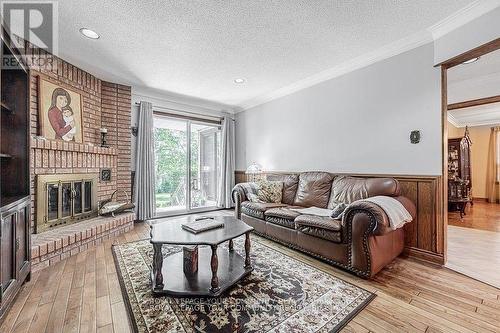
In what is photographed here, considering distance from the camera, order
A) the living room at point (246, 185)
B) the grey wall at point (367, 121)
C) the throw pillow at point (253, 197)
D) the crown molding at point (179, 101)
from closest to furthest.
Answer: the living room at point (246, 185) < the grey wall at point (367, 121) < the throw pillow at point (253, 197) < the crown molding at point (179, 101)

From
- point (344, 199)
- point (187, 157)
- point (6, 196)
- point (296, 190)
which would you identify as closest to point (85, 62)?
point (6, 196)

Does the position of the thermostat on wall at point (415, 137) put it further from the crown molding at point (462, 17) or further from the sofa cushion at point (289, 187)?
the sofa cushion at point (289, 187)

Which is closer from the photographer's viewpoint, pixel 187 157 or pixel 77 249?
pixel 77 249

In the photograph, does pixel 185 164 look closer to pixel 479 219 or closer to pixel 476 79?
pixel 476 79

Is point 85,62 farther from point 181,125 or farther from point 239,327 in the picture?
point 239,327

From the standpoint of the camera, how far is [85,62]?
10.4 ft

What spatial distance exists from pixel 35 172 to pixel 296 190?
3533 millimetres

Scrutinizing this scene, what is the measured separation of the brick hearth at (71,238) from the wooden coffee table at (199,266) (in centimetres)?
124

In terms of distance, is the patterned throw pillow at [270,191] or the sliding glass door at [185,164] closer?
the patterned throw pillow at [270,191]

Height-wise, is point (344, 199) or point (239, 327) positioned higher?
point (344, 199)

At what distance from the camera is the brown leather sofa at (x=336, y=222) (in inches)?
80.4

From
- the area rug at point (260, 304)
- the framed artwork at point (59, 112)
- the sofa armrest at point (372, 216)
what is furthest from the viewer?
the framed artwork at point (59, 112)

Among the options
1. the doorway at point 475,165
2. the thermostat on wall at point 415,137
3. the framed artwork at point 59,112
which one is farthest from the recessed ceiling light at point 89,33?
the doorway at point 475,165

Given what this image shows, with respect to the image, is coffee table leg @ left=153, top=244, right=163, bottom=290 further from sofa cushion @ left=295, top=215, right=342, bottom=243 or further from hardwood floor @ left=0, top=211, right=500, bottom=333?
sofa cushion @ left=295, top=215, right=342, bottom=243
